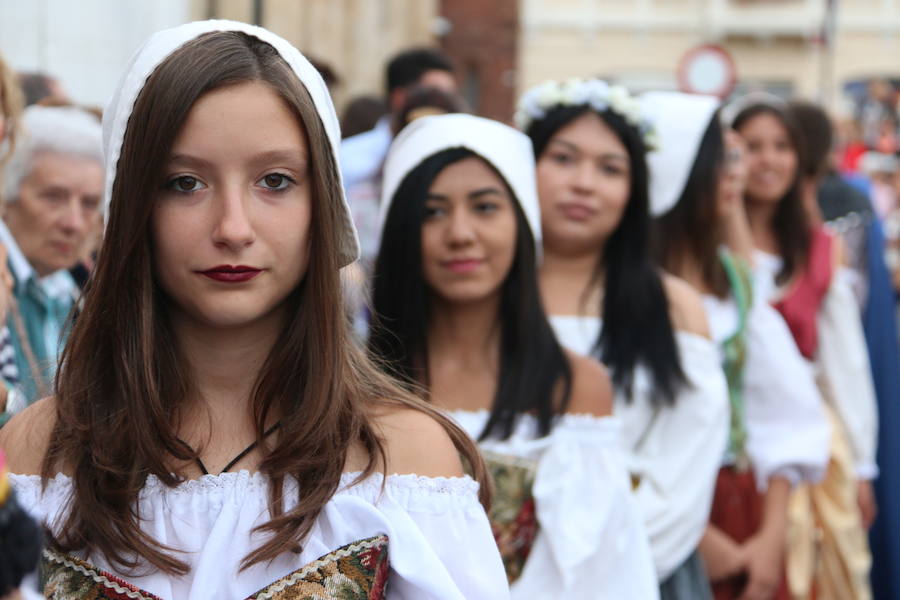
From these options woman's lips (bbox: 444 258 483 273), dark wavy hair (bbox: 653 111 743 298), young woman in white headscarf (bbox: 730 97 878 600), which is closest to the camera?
woman's lips (bbox: 444 258 483 273)

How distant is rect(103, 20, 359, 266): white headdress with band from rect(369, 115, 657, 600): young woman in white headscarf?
1.12 metres

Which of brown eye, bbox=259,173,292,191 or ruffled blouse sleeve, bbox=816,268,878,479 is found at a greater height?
brown eye, bbox=259,173,292,191

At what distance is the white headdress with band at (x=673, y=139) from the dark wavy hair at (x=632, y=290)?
1.25 feet

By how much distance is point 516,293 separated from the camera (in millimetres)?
3680

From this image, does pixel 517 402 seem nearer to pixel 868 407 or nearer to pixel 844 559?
pixel 844 559

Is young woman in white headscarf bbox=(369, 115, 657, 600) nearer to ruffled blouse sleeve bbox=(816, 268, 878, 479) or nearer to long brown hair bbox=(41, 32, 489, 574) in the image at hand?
long brown hair bbox=(41, 32, 489, 574)

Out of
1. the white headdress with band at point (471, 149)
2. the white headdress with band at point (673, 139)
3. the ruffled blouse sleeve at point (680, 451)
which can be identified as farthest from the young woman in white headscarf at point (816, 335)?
the white headdress with band at point (471, 149)

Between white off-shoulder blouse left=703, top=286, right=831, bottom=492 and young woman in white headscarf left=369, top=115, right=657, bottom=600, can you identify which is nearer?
young woman in white headscarf left=369, top=115, right=657, bottom=600

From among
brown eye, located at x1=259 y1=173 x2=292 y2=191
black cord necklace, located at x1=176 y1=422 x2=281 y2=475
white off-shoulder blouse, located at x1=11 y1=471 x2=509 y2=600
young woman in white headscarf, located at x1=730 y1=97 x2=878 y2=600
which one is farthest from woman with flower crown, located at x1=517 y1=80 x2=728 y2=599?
brown eye, located at x1=259 y1=173 x2=292 y2=191

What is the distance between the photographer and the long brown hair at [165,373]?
7.09ft

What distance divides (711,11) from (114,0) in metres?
30.8

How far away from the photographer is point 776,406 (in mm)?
4875

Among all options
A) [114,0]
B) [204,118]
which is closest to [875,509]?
[114,0]

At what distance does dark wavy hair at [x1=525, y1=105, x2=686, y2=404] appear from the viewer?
403cm
